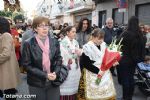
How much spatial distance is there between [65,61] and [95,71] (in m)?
0.50

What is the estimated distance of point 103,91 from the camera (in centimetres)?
533

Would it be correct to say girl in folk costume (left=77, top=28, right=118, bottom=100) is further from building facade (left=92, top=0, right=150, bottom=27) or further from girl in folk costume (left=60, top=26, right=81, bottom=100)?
building facade (left=92, top=0, right=150, bottom=27)

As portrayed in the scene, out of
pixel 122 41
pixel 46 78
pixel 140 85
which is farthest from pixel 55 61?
pixel 140 85

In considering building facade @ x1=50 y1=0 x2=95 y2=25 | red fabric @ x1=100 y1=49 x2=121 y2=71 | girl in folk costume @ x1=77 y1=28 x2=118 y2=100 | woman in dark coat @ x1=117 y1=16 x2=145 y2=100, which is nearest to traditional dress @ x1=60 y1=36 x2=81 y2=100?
girl in folk costume @ x1=77 y1=28 x2=118 y2=100

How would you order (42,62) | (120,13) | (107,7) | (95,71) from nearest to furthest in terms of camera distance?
(42,62)
(95,71)
(120,13)
(107,7)

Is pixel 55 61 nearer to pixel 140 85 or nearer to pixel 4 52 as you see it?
pixel 4 52

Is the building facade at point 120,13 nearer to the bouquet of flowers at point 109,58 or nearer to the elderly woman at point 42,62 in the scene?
the bouquet of flowers at point 109,58

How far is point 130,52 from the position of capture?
21.9 feet

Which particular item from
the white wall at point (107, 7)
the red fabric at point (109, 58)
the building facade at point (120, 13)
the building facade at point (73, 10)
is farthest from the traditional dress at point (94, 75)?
the building facade at point (73, 10)

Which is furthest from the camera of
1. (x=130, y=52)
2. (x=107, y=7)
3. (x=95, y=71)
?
(x=107, y=7)

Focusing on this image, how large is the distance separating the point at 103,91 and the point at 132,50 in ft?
5.35

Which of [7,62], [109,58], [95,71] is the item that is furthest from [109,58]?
[7,62]

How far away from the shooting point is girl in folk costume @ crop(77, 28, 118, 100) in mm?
5281

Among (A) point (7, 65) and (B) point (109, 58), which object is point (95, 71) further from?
(A) point (7, 65)
